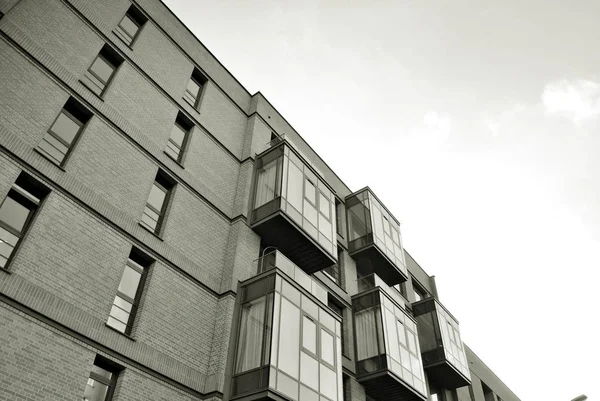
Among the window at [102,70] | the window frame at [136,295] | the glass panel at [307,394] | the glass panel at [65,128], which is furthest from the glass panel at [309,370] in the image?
the window at [102,70]

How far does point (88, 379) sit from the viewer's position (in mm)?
10688

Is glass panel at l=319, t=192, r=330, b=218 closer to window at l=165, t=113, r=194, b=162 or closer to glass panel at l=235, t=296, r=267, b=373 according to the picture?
window at l=165, t=113, r=194, b=162

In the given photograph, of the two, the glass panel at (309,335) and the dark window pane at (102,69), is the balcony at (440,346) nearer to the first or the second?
the glass panel at (309,335)

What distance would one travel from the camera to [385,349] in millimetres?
18469

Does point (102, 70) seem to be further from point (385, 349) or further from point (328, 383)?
point (385, 349)

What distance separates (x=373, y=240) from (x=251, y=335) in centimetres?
1080

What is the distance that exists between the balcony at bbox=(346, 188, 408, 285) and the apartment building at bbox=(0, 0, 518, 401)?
185 centimetres

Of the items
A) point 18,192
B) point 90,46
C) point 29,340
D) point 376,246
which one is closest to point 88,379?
point 29,340

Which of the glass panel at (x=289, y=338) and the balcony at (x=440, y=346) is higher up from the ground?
the balcony at (x=440, y=346)

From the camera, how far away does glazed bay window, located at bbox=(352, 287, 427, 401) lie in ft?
59.9

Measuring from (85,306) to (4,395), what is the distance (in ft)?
8.34

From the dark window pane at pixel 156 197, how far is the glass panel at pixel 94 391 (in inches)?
Answer: 221

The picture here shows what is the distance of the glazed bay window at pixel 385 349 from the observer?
59.9 feet

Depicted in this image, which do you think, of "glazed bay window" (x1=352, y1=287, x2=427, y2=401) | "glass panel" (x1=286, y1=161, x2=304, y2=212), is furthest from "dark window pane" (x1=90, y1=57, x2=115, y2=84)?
"glazed bay window" (x1=352, y1=287, x2=427, y2=401)
